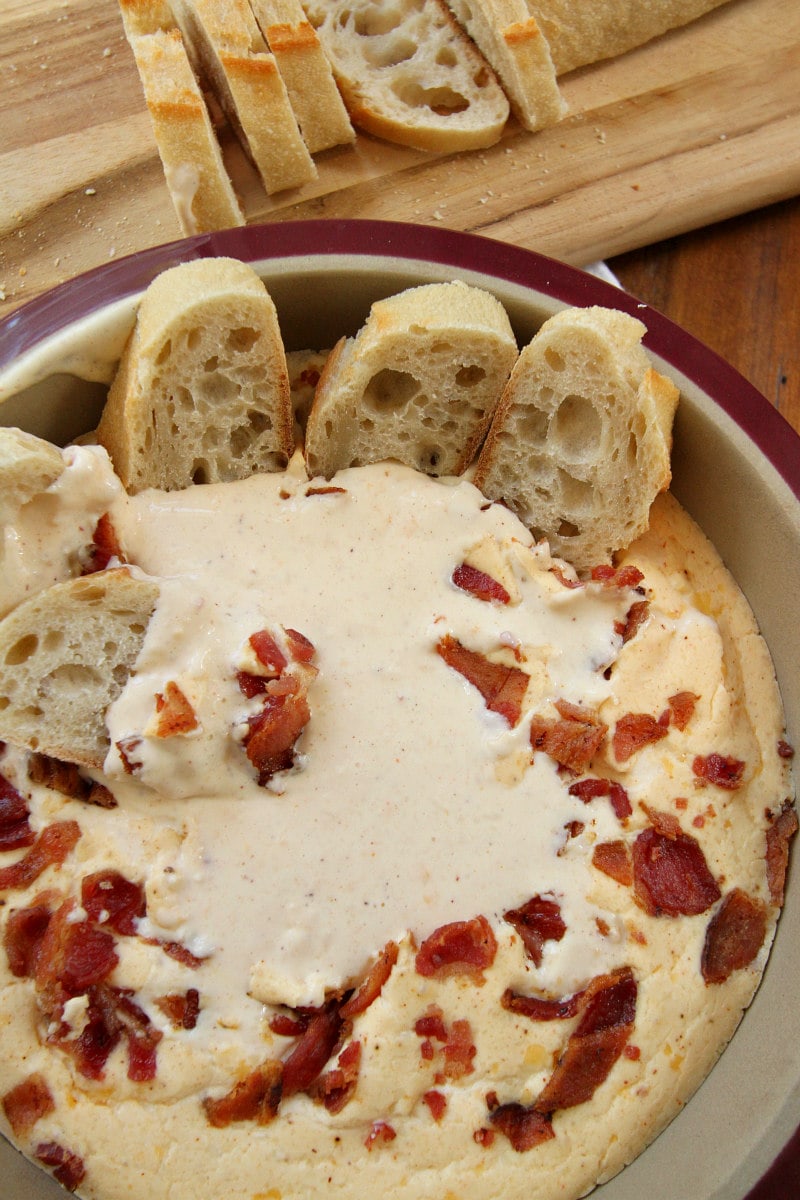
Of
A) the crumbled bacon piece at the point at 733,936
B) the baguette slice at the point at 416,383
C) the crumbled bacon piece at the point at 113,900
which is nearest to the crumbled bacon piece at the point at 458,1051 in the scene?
the crumbled bacon piece at the point at 733,936

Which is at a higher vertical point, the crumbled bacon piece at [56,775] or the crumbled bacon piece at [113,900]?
the crumbled bacon piece at [56,775]

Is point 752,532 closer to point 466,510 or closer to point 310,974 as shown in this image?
point 466,510

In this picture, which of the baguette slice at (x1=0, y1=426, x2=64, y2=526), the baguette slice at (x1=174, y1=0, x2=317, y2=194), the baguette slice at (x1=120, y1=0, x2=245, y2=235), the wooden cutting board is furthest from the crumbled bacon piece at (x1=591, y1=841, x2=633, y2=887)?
the baguette slice at (x1=174, y1=0, x2=317, y2=194)

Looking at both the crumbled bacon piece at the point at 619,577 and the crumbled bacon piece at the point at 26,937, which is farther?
the crumbled bacon piece at the point at 619,577

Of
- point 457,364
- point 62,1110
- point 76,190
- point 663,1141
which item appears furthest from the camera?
point 76,190

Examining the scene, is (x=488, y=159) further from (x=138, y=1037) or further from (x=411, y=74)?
(x=138, y=1037)

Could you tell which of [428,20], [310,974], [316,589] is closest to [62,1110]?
[310,974]

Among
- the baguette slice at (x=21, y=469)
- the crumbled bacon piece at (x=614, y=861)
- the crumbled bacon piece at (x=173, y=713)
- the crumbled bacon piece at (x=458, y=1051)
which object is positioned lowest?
the crumbled bacon piece at (x=458, y=1051)

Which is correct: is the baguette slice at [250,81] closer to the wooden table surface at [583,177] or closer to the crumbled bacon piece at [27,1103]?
the wooden table surface at [583,177]
